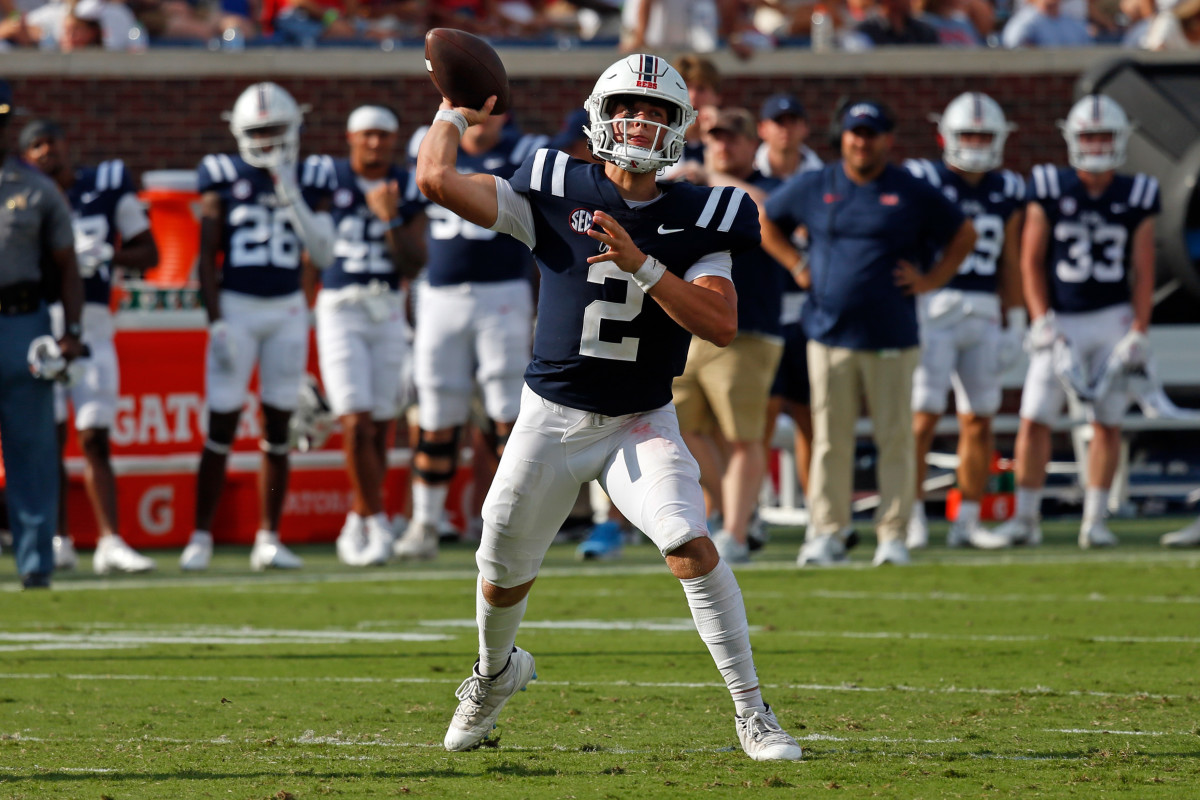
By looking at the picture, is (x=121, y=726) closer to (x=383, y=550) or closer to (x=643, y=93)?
(x=643, y=93)

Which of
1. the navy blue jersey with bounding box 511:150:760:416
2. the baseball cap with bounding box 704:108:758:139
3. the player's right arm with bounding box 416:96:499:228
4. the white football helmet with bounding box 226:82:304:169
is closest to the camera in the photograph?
the player's right arm with bounding box 416:96:499:228

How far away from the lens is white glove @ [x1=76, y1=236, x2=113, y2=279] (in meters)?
8.70

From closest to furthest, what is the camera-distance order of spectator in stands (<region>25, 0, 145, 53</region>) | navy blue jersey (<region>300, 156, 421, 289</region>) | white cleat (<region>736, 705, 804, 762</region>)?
white cleat (<region>736, 705, 804, 762</region>) < navy blue jersey (<region>300, 156, 421, 289</region>) < spectator in stands (<region>25, 0, 145, 53</region>)

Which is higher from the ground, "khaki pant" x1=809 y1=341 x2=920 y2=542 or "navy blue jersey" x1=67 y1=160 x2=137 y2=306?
"navy blue jersey" x1=67 y1=160 x2=137 y2=306

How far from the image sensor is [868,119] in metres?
8.12

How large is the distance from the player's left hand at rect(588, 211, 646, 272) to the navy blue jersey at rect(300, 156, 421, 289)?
5.07 metres

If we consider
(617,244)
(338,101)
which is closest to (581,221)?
(617,244)

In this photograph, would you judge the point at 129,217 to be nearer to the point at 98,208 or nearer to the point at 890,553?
the point at 98,208

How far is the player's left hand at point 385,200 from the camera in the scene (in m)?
8.92

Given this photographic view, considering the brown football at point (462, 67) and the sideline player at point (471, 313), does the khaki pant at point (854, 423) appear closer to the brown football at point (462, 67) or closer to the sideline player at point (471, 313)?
the sideline player at point (471, 313)

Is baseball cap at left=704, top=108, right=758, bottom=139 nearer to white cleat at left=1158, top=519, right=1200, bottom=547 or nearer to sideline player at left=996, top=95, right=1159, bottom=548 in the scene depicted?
sideline player at left=996, top=95, right=1159, bottom=548

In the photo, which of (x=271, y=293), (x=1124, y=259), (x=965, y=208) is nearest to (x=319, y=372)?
(x=271, y=293)

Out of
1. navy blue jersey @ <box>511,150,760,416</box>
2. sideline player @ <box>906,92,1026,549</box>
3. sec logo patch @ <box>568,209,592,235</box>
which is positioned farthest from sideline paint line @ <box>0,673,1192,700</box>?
sideline player @ <box>906,92,1026,549</box>

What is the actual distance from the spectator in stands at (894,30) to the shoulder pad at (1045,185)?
3.89 meters
